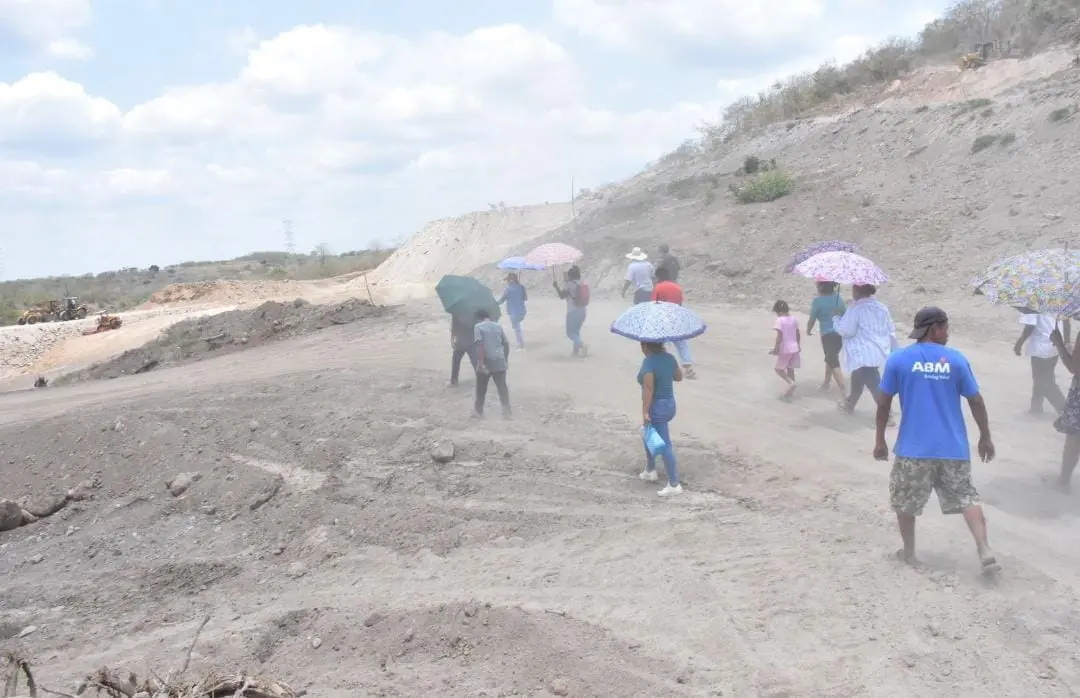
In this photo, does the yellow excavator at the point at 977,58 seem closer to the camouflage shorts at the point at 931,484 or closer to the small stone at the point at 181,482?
the camouflage shorts at the point at 931,484

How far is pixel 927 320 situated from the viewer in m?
5.47

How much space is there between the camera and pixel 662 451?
294 inches

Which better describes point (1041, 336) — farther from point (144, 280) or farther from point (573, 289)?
point (144, 280)

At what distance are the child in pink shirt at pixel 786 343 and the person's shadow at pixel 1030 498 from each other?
10.4 feet

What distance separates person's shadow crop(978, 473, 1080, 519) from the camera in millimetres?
6650

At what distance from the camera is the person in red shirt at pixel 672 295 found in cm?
1083

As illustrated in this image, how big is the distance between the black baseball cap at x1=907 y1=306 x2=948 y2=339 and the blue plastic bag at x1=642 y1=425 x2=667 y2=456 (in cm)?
253

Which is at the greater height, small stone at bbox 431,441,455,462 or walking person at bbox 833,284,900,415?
walking person at bbox 833,284,900,415

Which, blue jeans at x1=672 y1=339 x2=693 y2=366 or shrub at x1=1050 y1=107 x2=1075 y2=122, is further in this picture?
shrub at x1=1050 y1=107 x2=1075 y2=122

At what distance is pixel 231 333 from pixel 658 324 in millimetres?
16153

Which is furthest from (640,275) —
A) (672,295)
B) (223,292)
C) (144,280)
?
(144,280)

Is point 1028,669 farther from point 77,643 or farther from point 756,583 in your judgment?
point 77,643

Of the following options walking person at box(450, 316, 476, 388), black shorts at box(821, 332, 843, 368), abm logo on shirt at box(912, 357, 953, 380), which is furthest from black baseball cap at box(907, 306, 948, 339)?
walking person at box(450, 316, 476, 388)

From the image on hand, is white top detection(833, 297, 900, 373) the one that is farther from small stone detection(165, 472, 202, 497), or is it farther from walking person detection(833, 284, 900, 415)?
small stone detection(165, 472, 202, 497)
